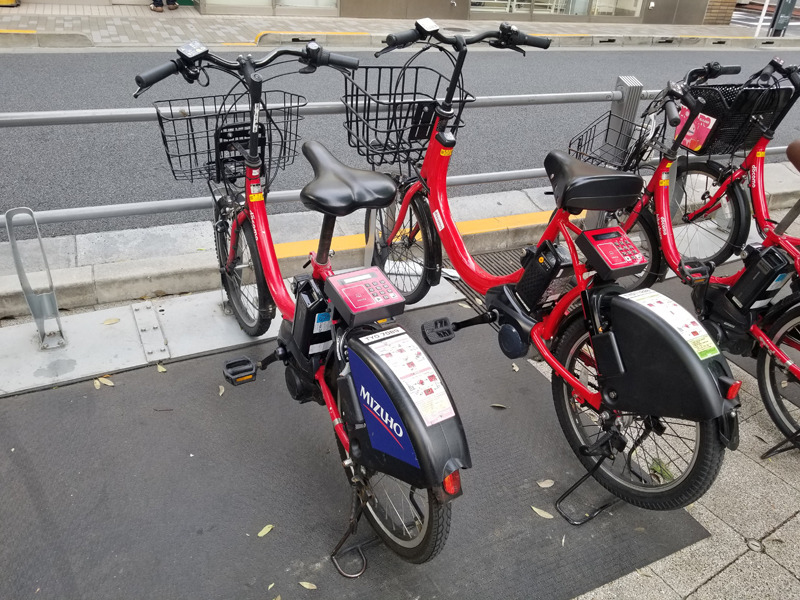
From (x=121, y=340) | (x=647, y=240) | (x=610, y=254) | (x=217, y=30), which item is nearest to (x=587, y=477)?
(x=610, y=254)

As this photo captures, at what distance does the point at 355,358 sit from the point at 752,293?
2.26 meters

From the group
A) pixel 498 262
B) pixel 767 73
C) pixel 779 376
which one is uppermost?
pixel 767 73

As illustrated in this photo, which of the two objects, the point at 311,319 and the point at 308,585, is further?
the point at 311,319

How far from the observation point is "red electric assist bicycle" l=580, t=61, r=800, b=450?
313 cm

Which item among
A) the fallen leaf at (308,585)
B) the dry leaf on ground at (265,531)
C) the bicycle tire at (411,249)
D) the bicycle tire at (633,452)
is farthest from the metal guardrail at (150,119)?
the fallen leaf at (308,585)

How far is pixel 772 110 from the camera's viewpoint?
4.01 meters

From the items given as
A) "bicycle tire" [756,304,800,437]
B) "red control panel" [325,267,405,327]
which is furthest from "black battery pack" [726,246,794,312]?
"red control panel" [325,267,405,327]

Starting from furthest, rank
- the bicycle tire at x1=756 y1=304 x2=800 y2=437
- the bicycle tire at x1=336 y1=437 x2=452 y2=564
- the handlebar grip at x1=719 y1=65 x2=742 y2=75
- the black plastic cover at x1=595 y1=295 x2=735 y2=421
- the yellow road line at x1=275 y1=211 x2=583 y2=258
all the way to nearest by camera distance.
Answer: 1. the yellow road line at x1=275 y1=211 x2=583 y2=258
2. the handlebar grip at x1=719 y1=65 x2=742 y2=75
3. the bicycle tire at x1=756 y1=304 x2=800 y2=437
4. the black plastic cover at x1=595 y1=295 x2=735 y2=421
5. the bicycle tire at x1=336 y1=437 x2=452 y2=564

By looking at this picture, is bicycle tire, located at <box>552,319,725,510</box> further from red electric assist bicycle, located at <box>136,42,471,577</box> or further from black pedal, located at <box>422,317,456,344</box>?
red electric assist bicycle, located at <box>136,42,471,577</box>

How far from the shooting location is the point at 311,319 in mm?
2535

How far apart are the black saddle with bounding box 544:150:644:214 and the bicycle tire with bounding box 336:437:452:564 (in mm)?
1389

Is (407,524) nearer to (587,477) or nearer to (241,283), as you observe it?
(587,477)

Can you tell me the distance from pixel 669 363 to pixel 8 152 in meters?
5.90

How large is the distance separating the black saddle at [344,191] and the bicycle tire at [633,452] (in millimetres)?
1079
